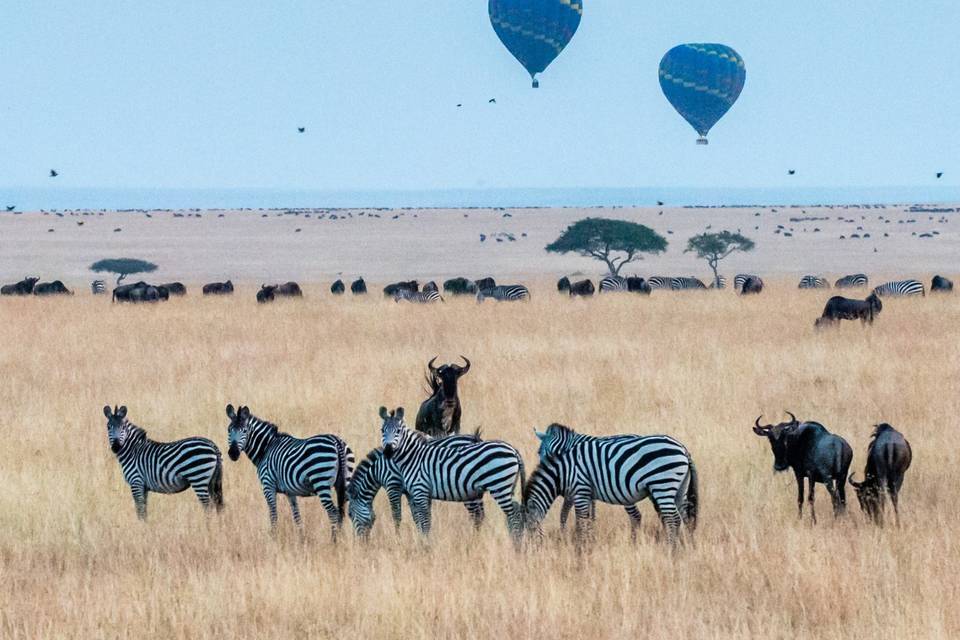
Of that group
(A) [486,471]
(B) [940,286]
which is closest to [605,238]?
(B) [940,286]

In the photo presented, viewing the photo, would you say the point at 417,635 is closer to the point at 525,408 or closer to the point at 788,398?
the point at 525,408

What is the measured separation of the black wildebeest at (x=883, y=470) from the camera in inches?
367

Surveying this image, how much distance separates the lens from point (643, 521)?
992 cm

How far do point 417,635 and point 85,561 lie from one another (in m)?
3.32

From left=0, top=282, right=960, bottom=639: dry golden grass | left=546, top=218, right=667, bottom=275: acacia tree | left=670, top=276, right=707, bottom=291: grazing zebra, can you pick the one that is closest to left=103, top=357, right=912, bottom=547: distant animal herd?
left=0, top=282, right=960, bottom=639: dry golden grass

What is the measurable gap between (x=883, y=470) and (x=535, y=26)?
3773cm

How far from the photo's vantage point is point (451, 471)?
28.3 ft

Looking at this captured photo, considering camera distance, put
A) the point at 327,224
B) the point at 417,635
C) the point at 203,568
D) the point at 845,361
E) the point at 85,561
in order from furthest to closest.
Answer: the point at 327,224 → the point at 845,361 → the point at 85,561 → the point at 203,568 → the point at 417,635

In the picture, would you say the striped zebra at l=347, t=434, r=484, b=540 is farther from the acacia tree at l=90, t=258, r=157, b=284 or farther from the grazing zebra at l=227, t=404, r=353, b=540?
the acacia tree at l=90, t=258, r=157, b=284

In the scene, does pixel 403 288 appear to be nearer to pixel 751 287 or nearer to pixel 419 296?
pixel 419 296

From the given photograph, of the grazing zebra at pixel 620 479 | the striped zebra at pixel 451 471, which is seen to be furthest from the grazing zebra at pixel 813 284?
the striped zebra at pixel 451 471

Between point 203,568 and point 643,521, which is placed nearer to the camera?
point 203,568

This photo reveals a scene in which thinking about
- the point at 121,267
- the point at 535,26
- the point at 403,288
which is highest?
the point at 535,26

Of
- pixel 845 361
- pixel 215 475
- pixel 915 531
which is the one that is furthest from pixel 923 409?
pixel 215 475
